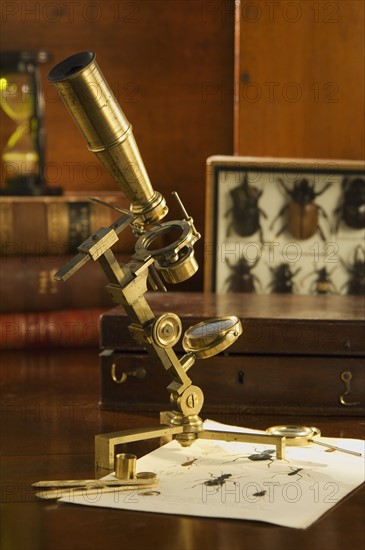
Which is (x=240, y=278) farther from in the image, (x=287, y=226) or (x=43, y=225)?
(x=43, y=225)

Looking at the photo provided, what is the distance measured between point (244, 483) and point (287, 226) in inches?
46.4

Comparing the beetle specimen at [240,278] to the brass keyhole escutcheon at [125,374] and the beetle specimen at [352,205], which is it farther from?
the brass keyhole escutcheon at [125,374]

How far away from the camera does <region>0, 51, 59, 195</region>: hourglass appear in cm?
289

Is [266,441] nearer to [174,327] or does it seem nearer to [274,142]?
[174,327]

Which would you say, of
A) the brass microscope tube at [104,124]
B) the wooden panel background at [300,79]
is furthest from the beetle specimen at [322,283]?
the brass microscope tube at [104,124]

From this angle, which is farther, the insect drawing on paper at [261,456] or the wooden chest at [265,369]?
the wooden chest at [265,369]

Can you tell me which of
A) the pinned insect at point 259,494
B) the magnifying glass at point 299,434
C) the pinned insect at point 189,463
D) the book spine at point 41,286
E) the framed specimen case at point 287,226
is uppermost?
the framed specimen case at point 287,226

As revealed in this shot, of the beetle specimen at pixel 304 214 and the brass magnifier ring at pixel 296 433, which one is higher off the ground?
the beetle specimen at pixel 304 214

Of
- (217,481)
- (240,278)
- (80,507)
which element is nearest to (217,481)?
(217,481)

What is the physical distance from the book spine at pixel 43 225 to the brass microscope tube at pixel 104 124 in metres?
1.19

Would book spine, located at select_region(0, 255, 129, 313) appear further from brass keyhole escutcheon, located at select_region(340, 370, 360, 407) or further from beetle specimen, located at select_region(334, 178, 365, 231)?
brass keyhole escutcheon, located at select_region(340, 370, 360, 407)

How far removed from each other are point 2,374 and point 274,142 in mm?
906

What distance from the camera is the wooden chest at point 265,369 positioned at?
1930 millimetres

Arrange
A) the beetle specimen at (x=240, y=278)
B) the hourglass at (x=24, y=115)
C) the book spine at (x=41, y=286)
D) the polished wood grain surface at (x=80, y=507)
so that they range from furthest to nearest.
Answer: the hourglass at (x=24, y=115) → the book spine at (x=41, y=286) → the beetle specimen at (x=240, y=278) → the polished wood grain surface at (x=80, y=507)
